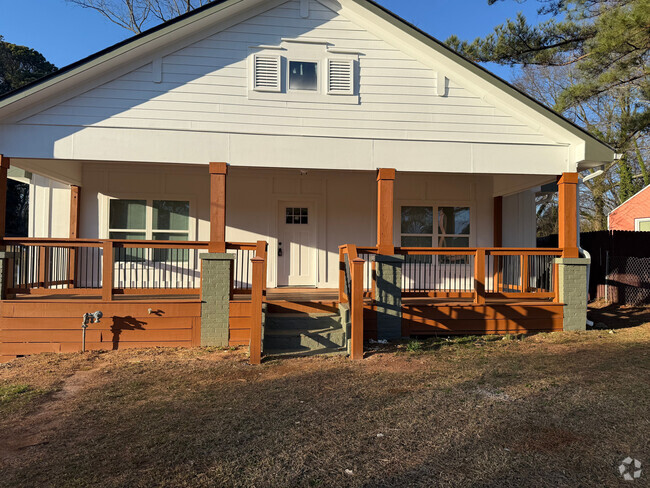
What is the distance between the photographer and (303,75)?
7.51 metres

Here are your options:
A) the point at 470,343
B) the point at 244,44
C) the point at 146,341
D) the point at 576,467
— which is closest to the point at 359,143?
the point at 244,44

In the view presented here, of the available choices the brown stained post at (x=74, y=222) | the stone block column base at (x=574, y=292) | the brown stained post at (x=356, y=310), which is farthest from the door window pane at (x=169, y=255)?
the stone block column base at (x=574, y=292)

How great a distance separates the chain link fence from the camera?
1100 centimetres

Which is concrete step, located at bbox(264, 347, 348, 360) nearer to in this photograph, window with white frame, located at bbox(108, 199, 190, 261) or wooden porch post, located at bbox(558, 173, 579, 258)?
window with white frame, located at bbox(108, 199, 190, 261)

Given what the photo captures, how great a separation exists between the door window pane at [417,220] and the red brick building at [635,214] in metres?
14.3

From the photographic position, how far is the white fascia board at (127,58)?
21.7ft

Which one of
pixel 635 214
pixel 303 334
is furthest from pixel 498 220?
pixel 635 214

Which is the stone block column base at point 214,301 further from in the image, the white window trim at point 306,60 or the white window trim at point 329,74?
the white window trim at point 329,74

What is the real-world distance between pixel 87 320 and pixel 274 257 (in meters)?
3.92

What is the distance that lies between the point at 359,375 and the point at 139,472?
9.47 ft

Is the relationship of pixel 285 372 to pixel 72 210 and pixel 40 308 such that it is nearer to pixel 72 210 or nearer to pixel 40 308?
pixel 40 308

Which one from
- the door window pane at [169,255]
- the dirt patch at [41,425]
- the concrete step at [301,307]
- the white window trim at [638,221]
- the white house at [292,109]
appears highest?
the white house at [292,109]

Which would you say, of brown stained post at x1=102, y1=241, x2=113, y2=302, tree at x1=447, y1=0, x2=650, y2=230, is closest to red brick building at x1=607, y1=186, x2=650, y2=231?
tree at x1=447, y1=0, x2=650, y2=230

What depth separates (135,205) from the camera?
366 inches
